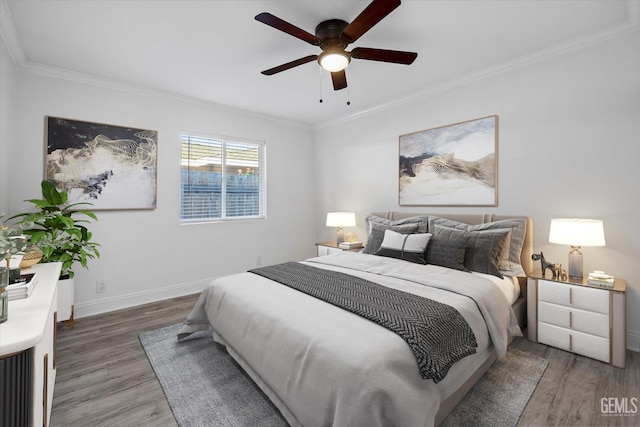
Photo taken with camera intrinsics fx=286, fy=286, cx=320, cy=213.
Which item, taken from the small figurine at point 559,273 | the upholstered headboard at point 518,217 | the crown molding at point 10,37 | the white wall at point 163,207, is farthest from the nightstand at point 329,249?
the crown molding at point 10,37

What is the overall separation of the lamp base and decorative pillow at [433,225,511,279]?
51 cm

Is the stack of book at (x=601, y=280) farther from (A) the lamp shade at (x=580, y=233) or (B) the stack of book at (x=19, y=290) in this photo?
(B) the stack of book at (x=19, y=290)

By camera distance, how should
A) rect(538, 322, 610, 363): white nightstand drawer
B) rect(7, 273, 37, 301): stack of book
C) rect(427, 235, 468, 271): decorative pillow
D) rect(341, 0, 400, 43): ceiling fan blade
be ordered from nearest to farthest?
1. rect(7, 273, 37, 301): stack of book
2. rect(341, 0, 400, 43): ceiling fan blade
3. rect(538, 322, 610, 363): white nightstand drawer
4. rect(427, 235, 468, 271): decorative pillow

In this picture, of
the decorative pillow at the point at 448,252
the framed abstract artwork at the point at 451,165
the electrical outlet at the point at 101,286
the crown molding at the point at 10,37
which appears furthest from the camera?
the electrical outlet at the point at 101,286

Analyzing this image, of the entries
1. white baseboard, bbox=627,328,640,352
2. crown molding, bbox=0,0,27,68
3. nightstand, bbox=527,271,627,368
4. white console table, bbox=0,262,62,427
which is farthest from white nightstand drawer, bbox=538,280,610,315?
crown molding, bbox=0,0,27,68

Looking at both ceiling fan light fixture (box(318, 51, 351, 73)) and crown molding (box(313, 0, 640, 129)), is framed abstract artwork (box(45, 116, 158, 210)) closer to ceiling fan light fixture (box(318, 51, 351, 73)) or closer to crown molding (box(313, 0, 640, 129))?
ceiling fan light fixture (box(318, 51, 351, 73))

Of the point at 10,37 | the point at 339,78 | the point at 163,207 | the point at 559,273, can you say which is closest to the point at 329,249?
the point at 163,207

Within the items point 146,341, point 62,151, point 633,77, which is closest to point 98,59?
point 62,151

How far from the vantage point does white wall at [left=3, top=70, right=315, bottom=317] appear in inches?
114

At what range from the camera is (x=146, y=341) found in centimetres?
259

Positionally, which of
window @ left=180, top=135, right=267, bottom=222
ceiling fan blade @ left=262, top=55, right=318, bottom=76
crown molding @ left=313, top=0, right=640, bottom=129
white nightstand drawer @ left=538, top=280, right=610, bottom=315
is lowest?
white nightstand drawer @ left=538, top=280, right=610, bottom=315

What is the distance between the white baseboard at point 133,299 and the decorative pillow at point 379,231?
2365 millimetres

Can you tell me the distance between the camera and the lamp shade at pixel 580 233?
7.32ft

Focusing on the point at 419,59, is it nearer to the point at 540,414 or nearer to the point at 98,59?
the point at 540,414
